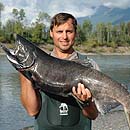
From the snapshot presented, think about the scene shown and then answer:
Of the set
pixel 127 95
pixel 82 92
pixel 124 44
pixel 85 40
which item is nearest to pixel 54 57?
pixel 82 92

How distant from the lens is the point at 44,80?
4129 mm

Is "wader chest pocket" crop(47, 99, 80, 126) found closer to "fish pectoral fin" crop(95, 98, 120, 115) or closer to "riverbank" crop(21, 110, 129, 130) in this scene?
"fish pectoral fin" crop(95, 98, 120, 115)

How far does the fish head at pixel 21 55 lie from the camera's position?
4129mm

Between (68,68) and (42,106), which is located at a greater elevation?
(68,68)

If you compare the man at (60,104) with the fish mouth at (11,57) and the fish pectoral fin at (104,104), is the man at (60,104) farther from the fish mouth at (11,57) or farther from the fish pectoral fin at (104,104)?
the fish mouth at (11,57)

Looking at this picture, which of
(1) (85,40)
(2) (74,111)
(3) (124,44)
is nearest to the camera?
(2) (74,111)

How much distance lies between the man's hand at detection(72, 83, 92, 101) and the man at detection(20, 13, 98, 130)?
0.39 feet

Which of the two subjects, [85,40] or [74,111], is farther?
[85,40]

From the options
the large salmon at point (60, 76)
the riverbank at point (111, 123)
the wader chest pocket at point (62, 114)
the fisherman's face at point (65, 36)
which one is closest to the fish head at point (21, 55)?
the large salmon at point (60, 76)

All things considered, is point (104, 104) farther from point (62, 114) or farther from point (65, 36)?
point (65, 36)

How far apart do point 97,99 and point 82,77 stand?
30cm

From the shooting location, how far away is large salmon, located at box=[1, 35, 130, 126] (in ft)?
13.5

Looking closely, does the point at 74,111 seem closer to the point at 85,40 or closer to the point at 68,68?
the point at 68,68

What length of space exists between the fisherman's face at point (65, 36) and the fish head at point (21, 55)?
0.32 metres
